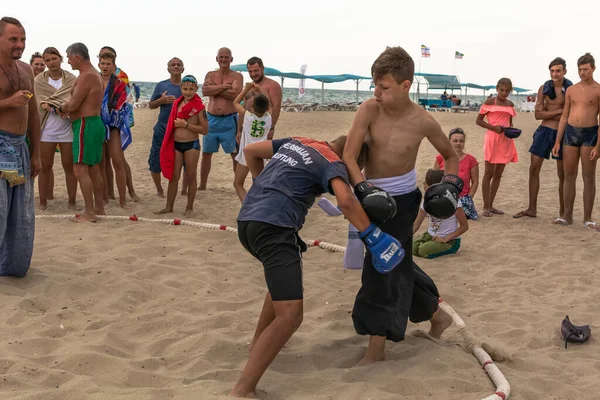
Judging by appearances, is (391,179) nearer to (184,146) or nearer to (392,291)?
(392,291)

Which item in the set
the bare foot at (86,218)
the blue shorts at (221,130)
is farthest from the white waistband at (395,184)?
the blue shorts at (221,130)

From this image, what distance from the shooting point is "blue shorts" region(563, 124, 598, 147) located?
7.87 meters

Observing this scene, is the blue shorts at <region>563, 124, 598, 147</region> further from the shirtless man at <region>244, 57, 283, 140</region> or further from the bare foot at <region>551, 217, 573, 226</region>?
the shirtless man at <region>244, 57, 283, 140</region>

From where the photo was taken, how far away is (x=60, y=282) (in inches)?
199

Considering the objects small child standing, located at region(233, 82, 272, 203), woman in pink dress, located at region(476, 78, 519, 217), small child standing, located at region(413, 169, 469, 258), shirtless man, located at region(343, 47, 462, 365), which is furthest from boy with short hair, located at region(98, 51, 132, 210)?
shirtless man, located at region(343, 47, 462, 365)

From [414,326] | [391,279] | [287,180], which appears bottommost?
[414,326]

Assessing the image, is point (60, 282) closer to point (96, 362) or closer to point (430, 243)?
point (96, 362)

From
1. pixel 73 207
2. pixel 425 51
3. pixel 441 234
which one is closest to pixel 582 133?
pixel 441 234

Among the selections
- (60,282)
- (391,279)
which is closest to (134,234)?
(60,282)

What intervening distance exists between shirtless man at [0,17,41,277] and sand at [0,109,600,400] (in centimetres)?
29

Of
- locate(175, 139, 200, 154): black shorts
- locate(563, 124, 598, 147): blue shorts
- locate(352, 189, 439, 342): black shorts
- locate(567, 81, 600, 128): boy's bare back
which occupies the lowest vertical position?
locate(352, 189, 439, 342): black shorts

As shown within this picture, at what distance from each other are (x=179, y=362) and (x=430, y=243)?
137 inches

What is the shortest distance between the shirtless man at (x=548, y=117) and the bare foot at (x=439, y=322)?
4647mm

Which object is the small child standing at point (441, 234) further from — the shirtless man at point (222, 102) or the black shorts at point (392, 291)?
the shirtless man at point (222, 102)
